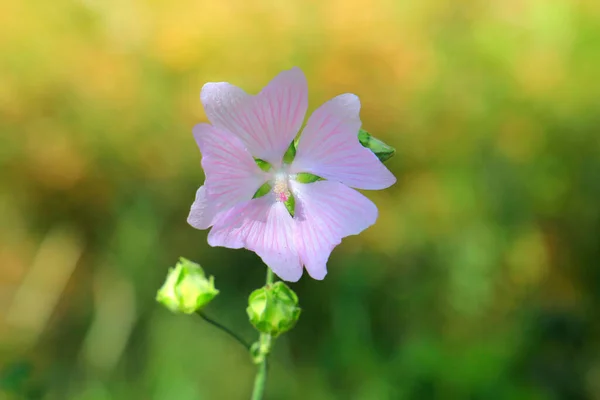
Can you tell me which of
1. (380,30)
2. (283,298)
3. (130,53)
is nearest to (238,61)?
(130,53)

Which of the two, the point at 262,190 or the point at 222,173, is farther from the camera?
the point at 262,190

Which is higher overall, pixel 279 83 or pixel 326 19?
pixel 326 19

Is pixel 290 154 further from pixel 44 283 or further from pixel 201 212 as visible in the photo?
pixel 44 283

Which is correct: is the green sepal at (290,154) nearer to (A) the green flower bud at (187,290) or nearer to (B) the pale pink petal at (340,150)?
(B) the pale pink petal at (340,150)

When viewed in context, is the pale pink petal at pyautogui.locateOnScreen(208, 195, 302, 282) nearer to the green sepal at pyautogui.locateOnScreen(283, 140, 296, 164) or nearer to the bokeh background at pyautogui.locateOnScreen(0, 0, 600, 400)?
the green sepal at pyautogui.locateOnScreen(283, 140, 296, 164)

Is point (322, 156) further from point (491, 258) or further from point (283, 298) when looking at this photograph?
point (491, 258)

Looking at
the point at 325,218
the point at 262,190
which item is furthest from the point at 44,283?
the point at 325,218
